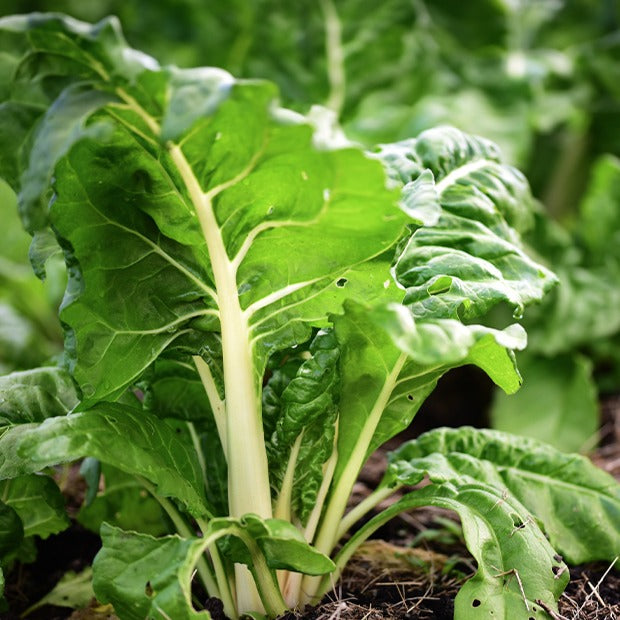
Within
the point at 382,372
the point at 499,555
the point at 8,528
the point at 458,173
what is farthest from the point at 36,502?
the point at 458,173

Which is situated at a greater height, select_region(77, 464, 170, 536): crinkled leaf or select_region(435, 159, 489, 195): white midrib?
select_region(435, 159, 489, 195): white midrib

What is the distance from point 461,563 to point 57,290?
1380 millimetres

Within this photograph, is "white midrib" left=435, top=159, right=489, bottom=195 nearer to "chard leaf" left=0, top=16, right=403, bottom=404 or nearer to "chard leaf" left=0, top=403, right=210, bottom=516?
"chard leaf" left=0, top=16, right=403, bottom=404

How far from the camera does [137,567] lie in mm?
916

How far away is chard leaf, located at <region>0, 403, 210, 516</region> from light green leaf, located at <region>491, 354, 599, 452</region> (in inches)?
40.5

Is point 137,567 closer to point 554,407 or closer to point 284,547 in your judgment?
point 284,547

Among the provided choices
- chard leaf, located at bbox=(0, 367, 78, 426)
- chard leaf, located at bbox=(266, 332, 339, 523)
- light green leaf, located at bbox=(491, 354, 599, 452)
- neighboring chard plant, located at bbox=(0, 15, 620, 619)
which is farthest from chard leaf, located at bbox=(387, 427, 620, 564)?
light green leaf, located at bbox=(491, 354, 599, 452)

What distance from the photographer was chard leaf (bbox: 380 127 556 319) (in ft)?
3.28

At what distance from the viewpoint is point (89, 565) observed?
1.27 m

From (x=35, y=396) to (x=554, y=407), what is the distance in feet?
4.22

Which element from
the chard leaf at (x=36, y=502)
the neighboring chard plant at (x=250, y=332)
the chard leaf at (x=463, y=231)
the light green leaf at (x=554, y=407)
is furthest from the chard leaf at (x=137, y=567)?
the light green leaf at (x=554, y=407)

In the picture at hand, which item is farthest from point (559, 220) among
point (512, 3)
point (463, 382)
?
point (463, 382)

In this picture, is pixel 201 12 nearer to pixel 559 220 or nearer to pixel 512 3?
pixel 512 3

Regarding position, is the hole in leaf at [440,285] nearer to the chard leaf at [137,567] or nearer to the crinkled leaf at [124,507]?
the chard leaf at [137,567]
